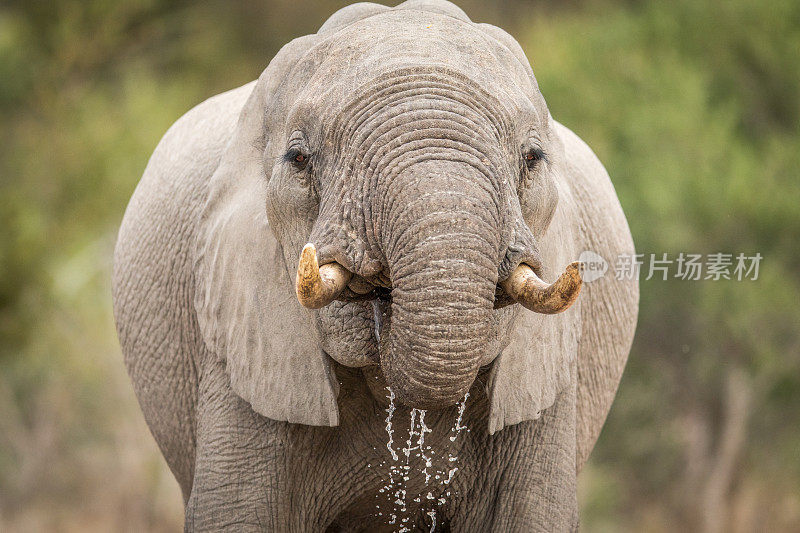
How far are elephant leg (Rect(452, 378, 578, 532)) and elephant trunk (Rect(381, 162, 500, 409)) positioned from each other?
39.3 inches

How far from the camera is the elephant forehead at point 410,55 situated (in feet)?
11.6

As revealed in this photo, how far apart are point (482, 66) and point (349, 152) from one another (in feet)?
1.28

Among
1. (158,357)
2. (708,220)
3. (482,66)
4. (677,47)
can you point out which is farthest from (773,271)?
(482,66)

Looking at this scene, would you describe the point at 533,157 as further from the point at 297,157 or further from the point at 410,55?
the point at 297,157

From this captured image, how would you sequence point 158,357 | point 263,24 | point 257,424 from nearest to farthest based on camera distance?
point 257,424
point 158,357
point 263,24

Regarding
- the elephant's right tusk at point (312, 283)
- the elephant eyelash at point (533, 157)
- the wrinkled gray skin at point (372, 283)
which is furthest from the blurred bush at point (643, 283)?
the elephant's right tusk at point (312, 283)

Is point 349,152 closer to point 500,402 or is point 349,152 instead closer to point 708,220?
point 500,402

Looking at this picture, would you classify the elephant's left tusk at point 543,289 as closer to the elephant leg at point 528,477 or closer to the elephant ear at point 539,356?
the elephant ear at point 539,356

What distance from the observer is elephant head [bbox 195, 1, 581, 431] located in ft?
10.8

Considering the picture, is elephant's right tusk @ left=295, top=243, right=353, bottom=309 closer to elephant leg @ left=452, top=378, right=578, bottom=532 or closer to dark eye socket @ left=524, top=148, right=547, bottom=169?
dark eye socket @ left=524, top=148, right=547, bottom=169

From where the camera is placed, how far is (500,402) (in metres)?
3.96

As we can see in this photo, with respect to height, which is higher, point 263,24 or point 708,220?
point 263,24

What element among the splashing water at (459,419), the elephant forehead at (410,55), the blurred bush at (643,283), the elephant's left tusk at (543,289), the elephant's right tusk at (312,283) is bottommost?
the elephant's right tusk at (312,283)

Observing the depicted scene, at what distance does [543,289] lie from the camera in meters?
3.34
